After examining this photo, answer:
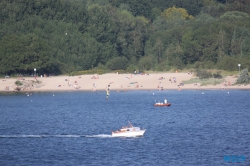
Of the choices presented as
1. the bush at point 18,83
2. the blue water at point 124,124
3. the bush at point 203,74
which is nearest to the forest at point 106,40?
the bush at point 18,83

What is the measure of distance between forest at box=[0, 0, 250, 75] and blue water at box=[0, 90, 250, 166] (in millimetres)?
18556

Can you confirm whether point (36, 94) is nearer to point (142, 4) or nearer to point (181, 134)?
point (181, 134)

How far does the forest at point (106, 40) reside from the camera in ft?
358

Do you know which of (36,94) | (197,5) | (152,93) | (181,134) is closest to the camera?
(181,134)

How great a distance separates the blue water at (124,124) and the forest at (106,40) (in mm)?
18556

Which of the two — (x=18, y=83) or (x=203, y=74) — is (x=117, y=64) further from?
(x=203, y=74)

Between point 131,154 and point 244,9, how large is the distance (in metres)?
112

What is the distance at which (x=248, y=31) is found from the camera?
117438mm

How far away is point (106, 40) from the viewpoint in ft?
416

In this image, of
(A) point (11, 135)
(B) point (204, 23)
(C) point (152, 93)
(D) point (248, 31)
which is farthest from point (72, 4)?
(A) point (11, 135)

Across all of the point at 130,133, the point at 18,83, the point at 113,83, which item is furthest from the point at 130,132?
the point at 18,83

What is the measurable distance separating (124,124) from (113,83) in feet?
130

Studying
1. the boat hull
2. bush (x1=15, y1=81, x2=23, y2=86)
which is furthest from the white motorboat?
bush (x1=15, y1=81, x2=23, y2=86)

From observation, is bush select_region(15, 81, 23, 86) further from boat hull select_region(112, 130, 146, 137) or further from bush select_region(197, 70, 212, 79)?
boat hull select_region(112, 130, 146, 137)
